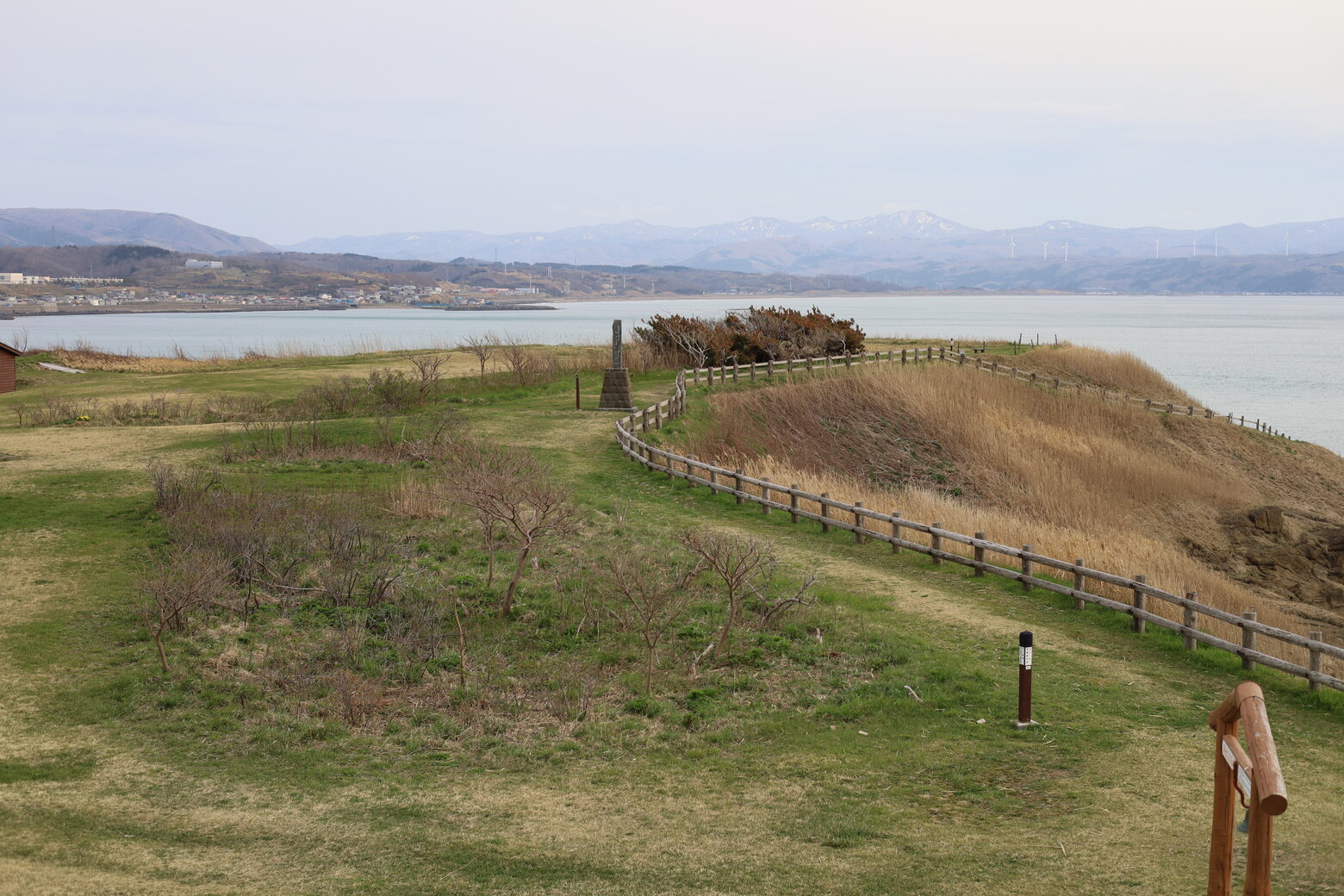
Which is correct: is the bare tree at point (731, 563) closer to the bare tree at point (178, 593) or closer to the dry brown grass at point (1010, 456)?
the bare tree at point (178, 593)

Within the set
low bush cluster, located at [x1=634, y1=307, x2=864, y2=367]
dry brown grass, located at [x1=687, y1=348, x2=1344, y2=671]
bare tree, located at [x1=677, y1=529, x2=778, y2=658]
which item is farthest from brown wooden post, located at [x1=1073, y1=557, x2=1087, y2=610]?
low bush cluster, located at [x1=634, y1=307, x2=864, y2=367]

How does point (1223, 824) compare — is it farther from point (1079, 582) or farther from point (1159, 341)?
point (1159, 341)

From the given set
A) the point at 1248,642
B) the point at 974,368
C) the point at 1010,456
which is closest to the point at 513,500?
the point at 1248,642

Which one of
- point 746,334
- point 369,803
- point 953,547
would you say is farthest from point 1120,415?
point 369,803

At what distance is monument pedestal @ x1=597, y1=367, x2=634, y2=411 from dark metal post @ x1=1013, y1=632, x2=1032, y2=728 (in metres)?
26.2

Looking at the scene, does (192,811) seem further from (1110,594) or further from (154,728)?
(1110,594)

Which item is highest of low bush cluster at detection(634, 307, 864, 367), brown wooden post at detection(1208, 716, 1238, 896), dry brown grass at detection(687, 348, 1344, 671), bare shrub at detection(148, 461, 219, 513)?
low bush cluster at detection(634, 307, 864, 367)

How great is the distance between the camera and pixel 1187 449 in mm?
48062

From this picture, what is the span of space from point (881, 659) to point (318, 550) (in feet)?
34.2

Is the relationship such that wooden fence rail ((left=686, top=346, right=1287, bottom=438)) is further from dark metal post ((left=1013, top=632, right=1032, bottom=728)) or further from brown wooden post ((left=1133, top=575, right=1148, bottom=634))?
dark metal post ((left=1013, top=632, right=1032, bottom=728))

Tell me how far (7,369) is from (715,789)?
4363 cm

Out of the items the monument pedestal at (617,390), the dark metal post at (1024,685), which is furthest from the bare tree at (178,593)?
the monument pedestal at (617,390)

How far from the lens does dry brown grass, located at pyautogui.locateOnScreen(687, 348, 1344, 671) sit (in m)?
34.0

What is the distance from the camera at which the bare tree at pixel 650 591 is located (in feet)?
50.9
